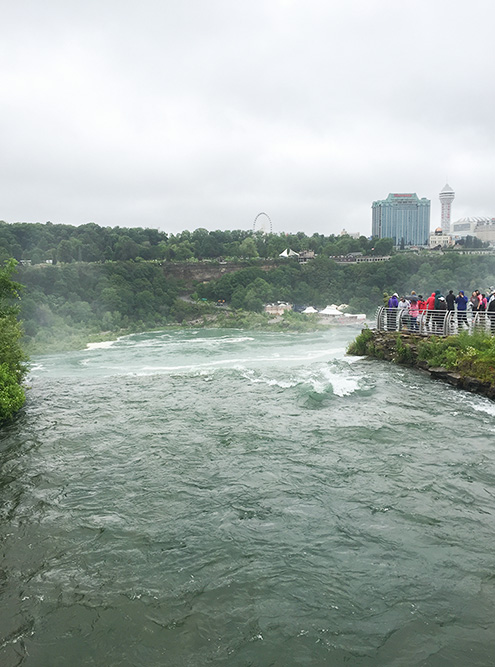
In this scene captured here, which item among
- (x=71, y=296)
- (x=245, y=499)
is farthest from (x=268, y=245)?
(x=245, y=499)

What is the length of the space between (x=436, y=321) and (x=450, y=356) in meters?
3.29

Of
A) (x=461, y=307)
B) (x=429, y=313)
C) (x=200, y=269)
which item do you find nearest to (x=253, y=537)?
(x=461, y=307)

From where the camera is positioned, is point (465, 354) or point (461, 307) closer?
point (465, 354)

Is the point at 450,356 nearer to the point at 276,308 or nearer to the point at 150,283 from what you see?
the point at 276,308

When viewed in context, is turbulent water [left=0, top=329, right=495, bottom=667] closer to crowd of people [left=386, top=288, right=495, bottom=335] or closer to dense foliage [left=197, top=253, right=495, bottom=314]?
crowd of people [left=386, top=288, right=495, bottom=335]

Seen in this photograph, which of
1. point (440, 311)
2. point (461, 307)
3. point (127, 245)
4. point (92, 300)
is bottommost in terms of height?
point (92, 300)

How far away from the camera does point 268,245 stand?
153875 millimetres

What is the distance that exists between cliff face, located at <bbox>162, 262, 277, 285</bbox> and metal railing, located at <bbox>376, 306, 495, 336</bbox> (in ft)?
250

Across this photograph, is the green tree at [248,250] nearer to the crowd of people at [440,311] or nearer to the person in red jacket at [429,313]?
the crowd of people at [440,311]

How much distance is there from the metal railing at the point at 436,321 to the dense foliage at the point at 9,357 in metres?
15.5

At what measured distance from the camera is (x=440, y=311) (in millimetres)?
18703

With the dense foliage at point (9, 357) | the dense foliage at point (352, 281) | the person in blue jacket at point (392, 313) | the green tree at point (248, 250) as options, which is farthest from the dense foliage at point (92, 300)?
the green tree at point (248, 250)

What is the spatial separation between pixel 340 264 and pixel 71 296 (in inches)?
2309

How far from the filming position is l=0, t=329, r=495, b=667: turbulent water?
5.18 metres
